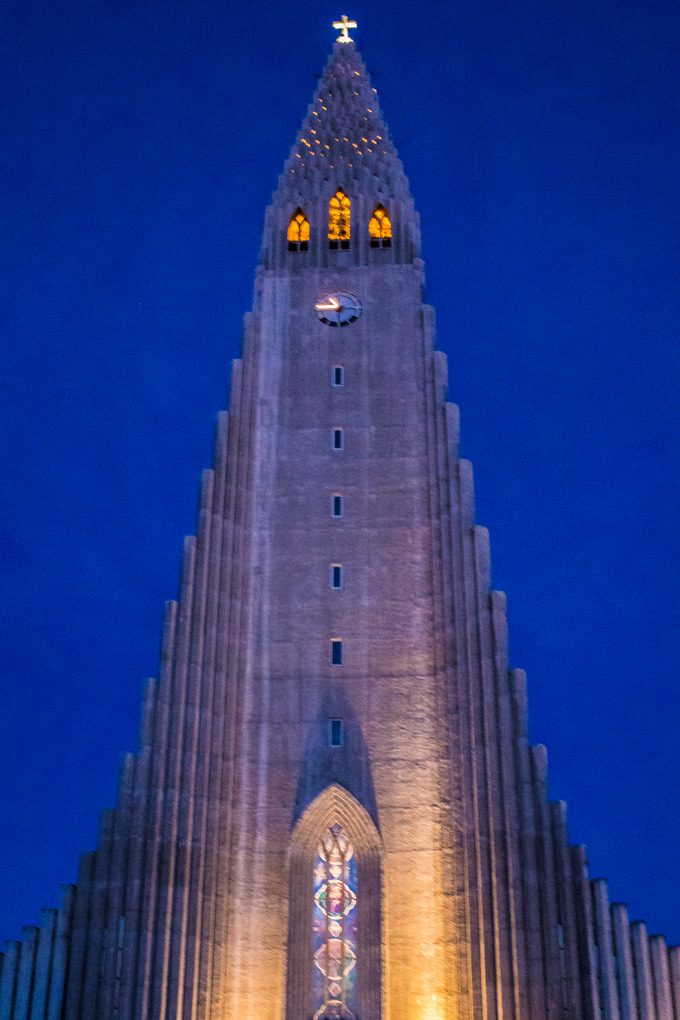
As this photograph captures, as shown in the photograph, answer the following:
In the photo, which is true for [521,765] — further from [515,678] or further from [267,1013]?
[267,1013]

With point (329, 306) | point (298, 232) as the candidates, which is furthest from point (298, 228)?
point (329, 306)

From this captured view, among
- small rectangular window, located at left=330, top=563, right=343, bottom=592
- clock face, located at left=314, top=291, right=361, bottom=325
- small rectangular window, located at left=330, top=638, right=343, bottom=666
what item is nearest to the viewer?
small rectangular window, located at left=330, top=638, right=343, bottom=666

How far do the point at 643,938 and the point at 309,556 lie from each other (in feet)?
Result: 43.2

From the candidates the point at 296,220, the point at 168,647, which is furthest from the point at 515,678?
the point at 296,220

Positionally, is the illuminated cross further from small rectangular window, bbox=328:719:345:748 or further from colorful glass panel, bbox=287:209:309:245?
small rectangular window, bbox=328:719:345:748

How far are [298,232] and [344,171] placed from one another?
296cm

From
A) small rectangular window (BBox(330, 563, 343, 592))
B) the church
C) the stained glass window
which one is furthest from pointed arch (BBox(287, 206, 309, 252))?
the stained glass window

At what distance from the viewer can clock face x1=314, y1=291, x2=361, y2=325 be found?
40312 mm

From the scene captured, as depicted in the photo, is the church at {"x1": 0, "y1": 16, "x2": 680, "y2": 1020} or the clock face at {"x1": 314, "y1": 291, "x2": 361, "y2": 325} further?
the clock face at {"x1": 314, "y1": 291, "x2": 361, "y2": 325}

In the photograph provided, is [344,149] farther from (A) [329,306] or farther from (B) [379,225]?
(A) [329,306]

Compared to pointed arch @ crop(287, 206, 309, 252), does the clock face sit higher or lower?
lower

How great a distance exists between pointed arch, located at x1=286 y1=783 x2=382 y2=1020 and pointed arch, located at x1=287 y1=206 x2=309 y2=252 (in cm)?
1774

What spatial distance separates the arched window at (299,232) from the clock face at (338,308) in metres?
2.35

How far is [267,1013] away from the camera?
103 feet
